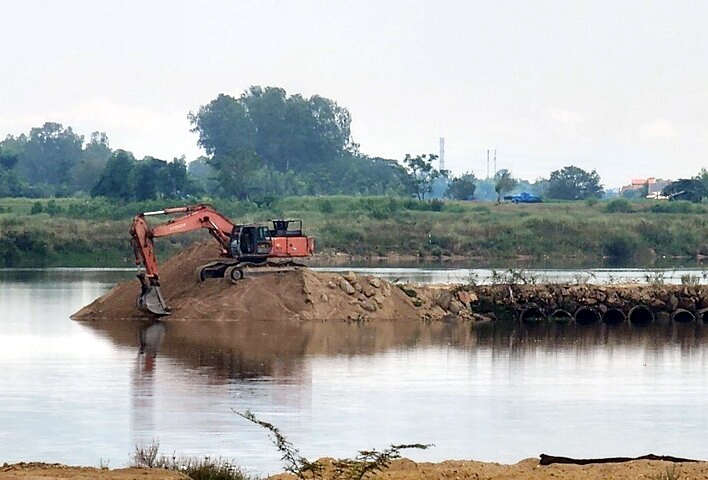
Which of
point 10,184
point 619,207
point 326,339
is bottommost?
point 326,339

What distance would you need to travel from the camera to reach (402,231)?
98000 millimetres

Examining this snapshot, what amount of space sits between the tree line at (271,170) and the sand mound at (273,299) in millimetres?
76323

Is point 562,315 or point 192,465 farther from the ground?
point 562,315

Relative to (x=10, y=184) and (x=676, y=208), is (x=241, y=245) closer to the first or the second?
(x=676, y=208)

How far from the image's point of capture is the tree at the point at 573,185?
165m

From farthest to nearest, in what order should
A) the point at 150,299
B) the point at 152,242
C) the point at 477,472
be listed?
1. the point at 152,242
2. the point at 150,299
3. the point at 477,472

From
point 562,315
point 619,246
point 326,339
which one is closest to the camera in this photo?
point 326,339

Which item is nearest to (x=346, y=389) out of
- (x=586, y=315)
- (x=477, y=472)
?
(x=477, y=472)

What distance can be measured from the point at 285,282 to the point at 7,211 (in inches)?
2613

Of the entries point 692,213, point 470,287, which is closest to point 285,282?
point 470,287

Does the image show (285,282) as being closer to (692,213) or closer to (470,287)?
(470,287)

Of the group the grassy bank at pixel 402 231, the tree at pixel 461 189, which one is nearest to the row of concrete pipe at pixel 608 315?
the grassy bank at pixel 402 231

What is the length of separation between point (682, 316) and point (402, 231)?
52.5 metres

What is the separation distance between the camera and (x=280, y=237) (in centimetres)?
4459
